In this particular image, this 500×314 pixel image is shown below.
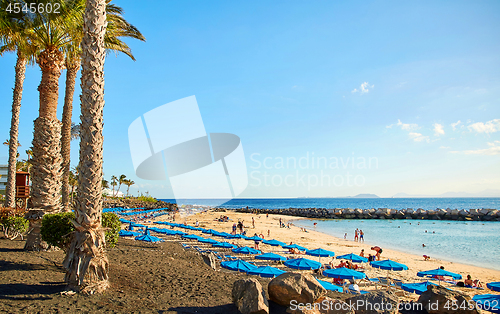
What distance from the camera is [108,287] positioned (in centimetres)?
656

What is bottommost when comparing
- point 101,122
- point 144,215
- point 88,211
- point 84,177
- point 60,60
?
point 144,215

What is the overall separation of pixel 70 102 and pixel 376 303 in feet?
53.0

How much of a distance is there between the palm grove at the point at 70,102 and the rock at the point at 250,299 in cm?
310

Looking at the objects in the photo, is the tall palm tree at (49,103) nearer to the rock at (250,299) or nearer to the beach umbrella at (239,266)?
the beach umbrella at (239,266)

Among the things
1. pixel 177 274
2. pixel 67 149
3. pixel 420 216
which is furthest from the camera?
pixel 420 216

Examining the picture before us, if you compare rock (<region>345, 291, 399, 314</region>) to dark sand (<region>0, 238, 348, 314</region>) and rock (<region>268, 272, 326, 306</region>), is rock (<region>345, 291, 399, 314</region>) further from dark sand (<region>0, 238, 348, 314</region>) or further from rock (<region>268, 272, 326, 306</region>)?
dark sand (<region>0, 238, 348, 314</region>)

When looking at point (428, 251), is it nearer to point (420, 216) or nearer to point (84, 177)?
point (84, 177)

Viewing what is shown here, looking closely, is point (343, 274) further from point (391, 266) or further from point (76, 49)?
point (76, 49)

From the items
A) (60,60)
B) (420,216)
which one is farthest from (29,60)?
(420,216)

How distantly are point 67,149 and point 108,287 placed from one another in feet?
33.4

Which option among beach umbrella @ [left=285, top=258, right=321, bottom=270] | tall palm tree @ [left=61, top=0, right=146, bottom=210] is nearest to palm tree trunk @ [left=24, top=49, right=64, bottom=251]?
tall palm tree @ [left=61, top=0, right=146, bottom=210]

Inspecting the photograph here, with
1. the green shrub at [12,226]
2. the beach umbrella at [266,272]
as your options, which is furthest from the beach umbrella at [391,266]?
the green shrub at [12,226]

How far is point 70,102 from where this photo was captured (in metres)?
14.6

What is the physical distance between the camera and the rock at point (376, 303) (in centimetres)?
598
